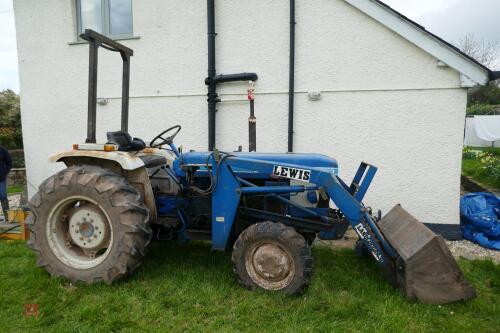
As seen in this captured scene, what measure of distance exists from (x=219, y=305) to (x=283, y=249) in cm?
68

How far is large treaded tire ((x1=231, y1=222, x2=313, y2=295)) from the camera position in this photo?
107 inches

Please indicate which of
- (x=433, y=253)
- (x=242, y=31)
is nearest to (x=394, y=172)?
(x=433, y=253)

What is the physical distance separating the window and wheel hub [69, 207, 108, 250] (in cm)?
360

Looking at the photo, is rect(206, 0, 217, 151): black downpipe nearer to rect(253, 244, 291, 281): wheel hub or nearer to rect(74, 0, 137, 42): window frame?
rect(74, 0, 137, 42): window frame

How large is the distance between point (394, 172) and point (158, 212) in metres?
3.22

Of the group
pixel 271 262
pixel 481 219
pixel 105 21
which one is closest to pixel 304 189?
pixel 271 262

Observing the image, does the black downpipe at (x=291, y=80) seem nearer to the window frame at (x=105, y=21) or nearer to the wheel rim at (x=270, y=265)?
the wheel rim at (x=270, y=265)

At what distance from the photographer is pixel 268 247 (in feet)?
9.23

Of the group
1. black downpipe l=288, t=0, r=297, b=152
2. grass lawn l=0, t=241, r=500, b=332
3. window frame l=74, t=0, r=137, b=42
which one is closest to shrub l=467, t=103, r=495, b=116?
black downpipe l=288, t=0, r=297, b=152

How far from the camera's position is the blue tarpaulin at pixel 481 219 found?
176 inches

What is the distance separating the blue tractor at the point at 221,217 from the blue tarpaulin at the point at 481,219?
6.13 feet

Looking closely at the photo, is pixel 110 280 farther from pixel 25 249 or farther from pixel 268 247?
pixel 25 249

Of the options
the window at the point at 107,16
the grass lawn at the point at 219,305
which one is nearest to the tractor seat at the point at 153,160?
the grass lawn at the point at 219,305

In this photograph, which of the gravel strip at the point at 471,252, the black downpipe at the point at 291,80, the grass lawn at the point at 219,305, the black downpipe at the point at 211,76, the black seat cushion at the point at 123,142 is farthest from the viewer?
the black downpipe at the point at 211,76
